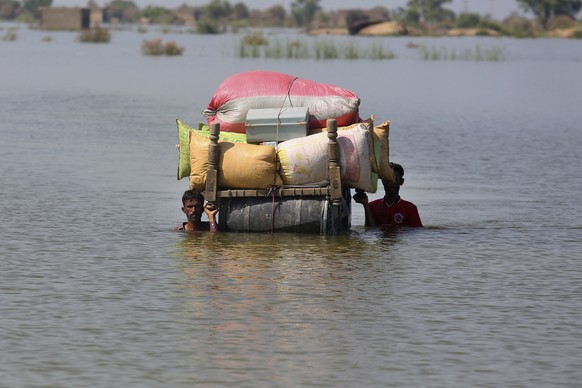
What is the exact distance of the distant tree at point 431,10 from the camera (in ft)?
571

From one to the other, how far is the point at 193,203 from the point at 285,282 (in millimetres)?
2222

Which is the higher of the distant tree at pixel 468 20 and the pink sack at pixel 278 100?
the pink sack at pixel 278 100

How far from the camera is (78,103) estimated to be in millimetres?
33531

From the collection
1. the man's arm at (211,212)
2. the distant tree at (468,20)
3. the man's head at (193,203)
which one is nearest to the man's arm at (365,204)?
the man's arm at (211,212)

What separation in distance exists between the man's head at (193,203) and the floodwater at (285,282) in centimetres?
21

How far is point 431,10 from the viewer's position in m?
176

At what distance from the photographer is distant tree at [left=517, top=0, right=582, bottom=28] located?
488 ft

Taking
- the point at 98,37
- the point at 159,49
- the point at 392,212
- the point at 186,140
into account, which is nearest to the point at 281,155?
the point at 186,140

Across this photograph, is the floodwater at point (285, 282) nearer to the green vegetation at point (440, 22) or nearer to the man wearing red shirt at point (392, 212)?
the man wearing red shirt at point (392, 212)

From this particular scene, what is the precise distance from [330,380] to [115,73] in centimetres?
4238

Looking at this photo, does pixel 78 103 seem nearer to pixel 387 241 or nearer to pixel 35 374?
pixel 387 241

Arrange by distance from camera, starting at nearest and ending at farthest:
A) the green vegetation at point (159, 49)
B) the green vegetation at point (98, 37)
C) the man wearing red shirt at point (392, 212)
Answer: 1. the man wearing red shirt at point (392, 212)
2. the green vegetation at point (159, 49)
3. the green vegetation at point (98, 37)

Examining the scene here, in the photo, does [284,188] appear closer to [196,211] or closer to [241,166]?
[241,166]

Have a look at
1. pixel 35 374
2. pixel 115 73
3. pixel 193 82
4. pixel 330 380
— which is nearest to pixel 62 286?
pixel 35 374
